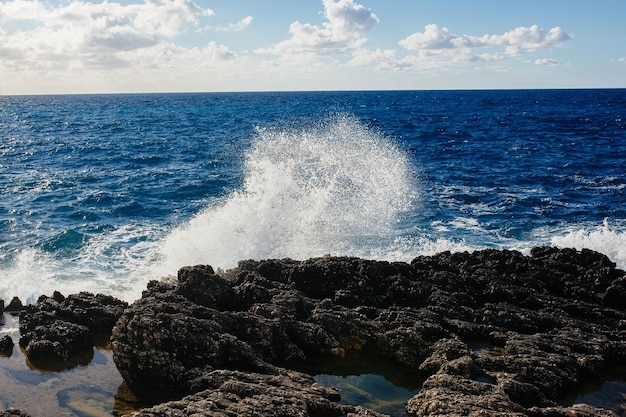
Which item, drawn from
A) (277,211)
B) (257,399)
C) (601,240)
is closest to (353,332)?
(257,399)

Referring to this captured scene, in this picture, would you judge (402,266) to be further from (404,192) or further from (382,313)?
(404,192)

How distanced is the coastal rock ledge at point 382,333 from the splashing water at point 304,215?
493cm

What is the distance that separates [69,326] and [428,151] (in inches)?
1421

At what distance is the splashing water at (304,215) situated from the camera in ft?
66.0

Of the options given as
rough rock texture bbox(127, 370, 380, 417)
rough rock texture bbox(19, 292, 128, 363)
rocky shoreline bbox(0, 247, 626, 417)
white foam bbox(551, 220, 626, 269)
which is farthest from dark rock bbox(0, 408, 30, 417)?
white foam bbox(551, 220, 626, 269)

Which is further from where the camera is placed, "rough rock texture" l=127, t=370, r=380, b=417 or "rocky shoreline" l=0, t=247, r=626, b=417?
"rocky shoreline" l=0, t=247, r=626, b=417

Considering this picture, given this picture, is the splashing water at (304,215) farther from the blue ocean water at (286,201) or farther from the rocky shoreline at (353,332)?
the rocky shoreline at (353,332)

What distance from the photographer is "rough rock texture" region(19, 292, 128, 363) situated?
1163cm

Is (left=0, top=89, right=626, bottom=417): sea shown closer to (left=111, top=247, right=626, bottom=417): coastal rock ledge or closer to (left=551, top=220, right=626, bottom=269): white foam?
(left=551, top=220, right=626, bottom=269): white foam

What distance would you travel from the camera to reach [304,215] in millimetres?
23703

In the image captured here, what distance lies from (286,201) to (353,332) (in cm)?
1244

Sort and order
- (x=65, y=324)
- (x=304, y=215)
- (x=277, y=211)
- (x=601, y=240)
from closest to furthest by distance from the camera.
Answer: (x=65, y=324), (x=601, y=240), (x=277, y=211), (x=304, y=215)

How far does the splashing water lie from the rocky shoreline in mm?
4805

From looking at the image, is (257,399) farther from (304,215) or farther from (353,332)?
(304,215)
